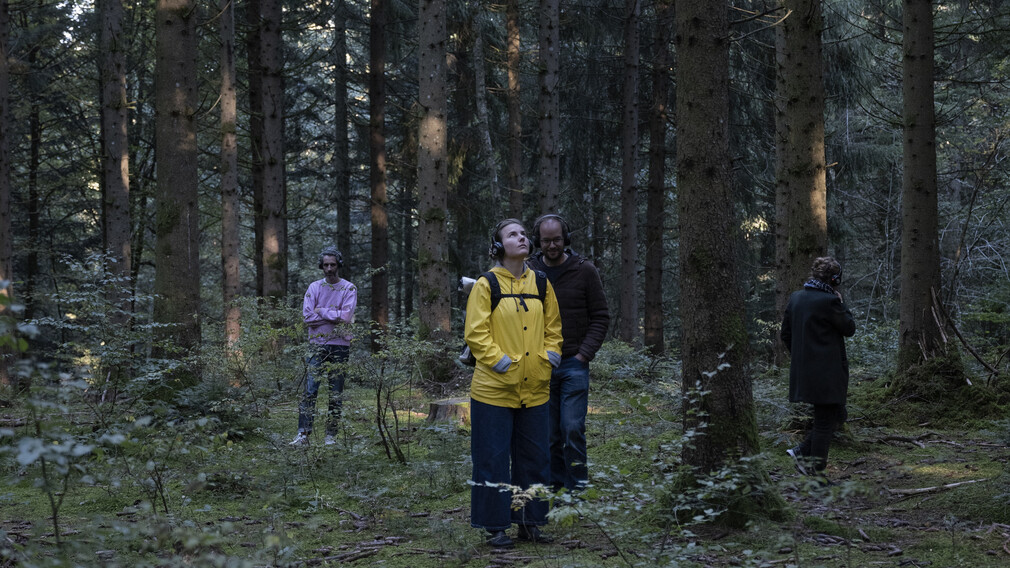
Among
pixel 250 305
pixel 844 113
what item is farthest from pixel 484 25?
pixel 250 305

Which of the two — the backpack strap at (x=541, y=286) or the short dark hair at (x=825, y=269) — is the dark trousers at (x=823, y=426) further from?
the backpack strap at (x=541, y=286)

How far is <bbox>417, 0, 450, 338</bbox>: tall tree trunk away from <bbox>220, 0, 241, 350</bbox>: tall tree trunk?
13.9 ft

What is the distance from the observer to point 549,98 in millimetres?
14781

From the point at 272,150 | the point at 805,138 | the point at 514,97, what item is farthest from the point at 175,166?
the point at 514,97

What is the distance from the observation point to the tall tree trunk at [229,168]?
14.5 metres

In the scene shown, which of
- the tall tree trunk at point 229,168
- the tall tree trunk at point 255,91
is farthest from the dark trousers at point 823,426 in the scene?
the tall tree trunk at point 255,91

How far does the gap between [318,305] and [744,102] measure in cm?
1283

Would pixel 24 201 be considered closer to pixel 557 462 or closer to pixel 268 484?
pixel 268 484

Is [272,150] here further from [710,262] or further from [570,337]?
[710,262]

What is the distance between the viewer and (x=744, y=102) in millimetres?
18000

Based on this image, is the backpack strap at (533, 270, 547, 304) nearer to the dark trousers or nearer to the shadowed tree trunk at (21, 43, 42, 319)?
the dark trousers

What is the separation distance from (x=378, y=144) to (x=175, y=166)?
11226mm

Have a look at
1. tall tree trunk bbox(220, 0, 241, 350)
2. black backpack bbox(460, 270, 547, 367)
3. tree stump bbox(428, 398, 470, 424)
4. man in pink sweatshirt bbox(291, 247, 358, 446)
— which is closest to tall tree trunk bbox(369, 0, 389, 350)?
tall tree trunk bbox(220, 0, 241, 350)

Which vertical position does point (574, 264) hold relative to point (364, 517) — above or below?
above
